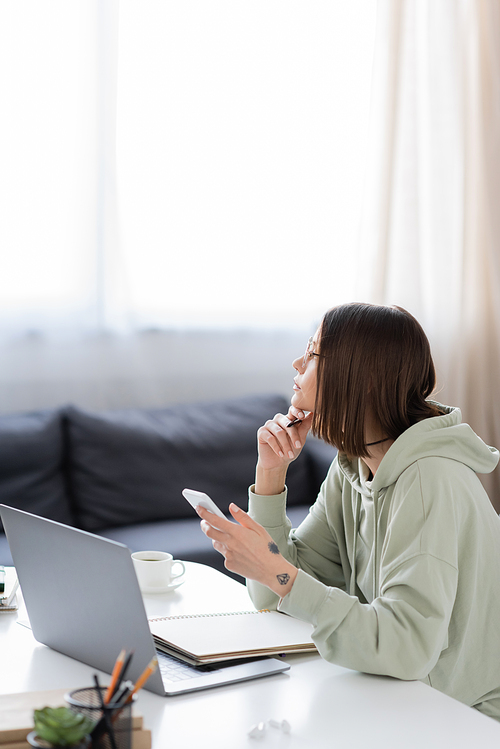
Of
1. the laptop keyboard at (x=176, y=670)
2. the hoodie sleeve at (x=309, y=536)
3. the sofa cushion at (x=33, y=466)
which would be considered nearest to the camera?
the laptop keyboard at (x=176, y=670)

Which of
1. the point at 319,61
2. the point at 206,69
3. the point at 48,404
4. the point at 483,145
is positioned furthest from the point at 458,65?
the point at 48,404

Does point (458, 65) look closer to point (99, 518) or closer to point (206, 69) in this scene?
point (206, 69)

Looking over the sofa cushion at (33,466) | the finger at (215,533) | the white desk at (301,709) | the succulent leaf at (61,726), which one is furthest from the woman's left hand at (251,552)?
the sofa cushion at (33,466)

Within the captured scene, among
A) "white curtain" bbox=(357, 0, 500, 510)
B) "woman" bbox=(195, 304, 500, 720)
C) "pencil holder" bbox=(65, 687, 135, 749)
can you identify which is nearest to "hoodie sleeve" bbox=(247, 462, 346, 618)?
"woman" bbox=(195, 304, 500, 720)

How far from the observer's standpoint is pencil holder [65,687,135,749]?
22.6 inches

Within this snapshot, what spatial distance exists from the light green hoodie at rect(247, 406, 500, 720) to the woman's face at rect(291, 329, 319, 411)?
12cm

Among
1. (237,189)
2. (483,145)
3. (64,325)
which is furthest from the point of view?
(483,145)

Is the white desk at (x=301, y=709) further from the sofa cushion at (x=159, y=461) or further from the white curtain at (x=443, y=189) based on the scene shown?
the white curtain at (x=443, y=189)

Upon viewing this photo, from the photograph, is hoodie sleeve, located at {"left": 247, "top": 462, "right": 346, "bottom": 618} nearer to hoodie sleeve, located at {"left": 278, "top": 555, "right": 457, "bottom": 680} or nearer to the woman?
the woman

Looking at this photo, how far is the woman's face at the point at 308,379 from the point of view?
3.94ft

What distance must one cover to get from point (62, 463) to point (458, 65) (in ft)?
7.19

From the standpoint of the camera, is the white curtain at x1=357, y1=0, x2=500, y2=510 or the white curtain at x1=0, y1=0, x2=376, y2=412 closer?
the white curtain at x1=0, y1=0, x2=376, y2=412

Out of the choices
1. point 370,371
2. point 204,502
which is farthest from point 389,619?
point 370,371

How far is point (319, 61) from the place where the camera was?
2.90 m
